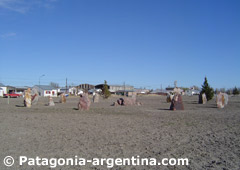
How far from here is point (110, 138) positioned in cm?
737

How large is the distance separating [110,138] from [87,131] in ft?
5.09

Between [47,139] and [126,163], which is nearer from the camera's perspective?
[126,163]

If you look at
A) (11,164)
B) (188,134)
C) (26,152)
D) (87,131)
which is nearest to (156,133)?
(188,134)

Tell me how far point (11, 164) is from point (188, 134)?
5.51 m

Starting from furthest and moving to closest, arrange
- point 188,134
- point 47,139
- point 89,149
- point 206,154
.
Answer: point 188,134
point 47,139
point 89,149
point 206,154

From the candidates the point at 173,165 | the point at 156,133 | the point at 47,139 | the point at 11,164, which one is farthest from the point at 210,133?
the point at 11,164

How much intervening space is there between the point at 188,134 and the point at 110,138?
2.69 m

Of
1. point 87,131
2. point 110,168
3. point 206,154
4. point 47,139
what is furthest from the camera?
point 87,131

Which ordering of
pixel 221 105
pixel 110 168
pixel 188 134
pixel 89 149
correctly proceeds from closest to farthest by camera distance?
1. pixel 110 168
2. pixel 89 149
3. pixel 188 134
4. pixel 221 105

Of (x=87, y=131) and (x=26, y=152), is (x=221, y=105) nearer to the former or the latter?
(x=87, y=131)

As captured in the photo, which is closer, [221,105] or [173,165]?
[173,165]

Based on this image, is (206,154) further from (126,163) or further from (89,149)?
(89,149)

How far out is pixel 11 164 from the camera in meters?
4.93

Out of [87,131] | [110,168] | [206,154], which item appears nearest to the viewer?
[110,168]
